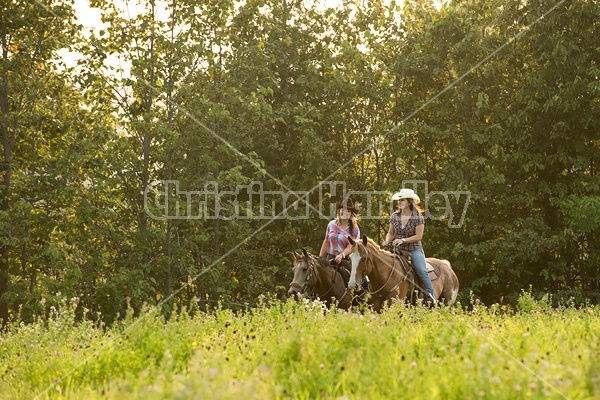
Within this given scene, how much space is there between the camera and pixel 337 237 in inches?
498

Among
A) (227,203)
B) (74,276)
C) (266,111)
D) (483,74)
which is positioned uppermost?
(483,74)

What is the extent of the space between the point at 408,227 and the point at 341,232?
146 cm

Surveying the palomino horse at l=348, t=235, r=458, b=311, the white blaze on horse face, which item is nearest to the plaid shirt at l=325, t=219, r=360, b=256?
the palomino horse at l=348, t=235, r=458, b=311

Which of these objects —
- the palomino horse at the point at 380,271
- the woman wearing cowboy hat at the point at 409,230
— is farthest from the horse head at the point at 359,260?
the woman wearing cowboy hat at the point at 409,230

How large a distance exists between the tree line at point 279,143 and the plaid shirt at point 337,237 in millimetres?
5989

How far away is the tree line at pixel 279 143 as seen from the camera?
59.9ft

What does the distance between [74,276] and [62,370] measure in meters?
11.2

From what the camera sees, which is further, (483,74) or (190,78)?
(483,74)

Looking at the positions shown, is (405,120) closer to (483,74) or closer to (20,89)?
(483,74)

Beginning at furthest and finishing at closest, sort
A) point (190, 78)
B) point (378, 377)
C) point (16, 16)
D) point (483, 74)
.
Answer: point (483, 74)
point (190, 78)
point (16, 16)
point (378, 377)

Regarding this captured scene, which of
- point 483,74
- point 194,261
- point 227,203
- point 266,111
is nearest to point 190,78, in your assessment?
point 266,111

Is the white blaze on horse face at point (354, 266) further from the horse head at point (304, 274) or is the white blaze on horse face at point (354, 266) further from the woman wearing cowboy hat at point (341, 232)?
the horse head at point (304, 274)

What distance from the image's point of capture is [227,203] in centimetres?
2019

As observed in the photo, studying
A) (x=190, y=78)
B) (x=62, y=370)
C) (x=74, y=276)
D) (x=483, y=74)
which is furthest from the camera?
(x=483, y=74)
